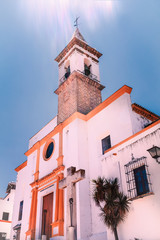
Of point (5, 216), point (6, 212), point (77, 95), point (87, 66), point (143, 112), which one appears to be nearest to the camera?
point (143, 112)

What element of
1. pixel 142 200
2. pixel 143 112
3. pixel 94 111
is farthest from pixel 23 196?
pixel 142 200

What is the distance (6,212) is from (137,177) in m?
23.4

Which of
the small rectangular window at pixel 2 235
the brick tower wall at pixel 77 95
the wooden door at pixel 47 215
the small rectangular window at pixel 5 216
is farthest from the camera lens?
the small rectangular window at pixel 5 216

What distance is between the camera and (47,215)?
56.4 ft

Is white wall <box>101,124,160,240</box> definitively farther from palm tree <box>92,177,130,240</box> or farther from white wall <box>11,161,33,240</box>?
white wall <box>11,161,33,240</box>

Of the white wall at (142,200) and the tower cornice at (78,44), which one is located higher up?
the tower cornice at (78,44)

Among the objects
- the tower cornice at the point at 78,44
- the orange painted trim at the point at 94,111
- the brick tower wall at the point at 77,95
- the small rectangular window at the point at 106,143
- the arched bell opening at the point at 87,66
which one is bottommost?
the small rectangular window at the point at 106,143

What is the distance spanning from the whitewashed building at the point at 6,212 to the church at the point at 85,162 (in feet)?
23.9

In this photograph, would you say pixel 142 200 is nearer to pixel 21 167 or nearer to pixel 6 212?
pixel 21 167

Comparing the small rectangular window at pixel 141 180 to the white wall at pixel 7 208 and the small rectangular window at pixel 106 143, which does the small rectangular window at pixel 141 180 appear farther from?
the white wall at pixel 7 208

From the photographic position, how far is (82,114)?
17.8 meters

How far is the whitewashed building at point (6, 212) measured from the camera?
90.1 ft

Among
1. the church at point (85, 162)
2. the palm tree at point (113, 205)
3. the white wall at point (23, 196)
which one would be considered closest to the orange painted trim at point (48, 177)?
the church at point (85, 162)

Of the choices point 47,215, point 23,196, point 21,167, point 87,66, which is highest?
point 87,66
